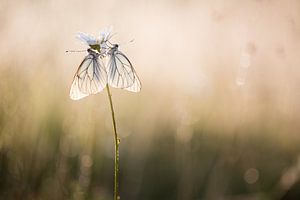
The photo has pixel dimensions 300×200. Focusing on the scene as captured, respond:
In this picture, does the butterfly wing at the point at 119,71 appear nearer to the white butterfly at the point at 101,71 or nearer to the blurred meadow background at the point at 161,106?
the white butterfly at the point at 101,71

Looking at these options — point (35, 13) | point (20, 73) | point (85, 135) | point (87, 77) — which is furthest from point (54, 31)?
point (87, 77)

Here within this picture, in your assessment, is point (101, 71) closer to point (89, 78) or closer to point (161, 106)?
point (89, 78)

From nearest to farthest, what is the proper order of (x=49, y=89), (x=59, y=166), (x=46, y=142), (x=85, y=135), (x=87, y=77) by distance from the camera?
(x=87, y=77)
(x=59, y=166)
(x=85, y=135)
(x=46, y=142)
(x=49, y=89)

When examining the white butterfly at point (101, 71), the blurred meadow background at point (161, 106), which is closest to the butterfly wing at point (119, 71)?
the white butterfly at point (101, 71)

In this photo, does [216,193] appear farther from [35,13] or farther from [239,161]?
[35,13]

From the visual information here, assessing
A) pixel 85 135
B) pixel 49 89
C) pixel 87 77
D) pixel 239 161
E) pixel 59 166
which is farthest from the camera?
pixel 49 89

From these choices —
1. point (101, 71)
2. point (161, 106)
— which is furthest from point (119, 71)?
point (161, 106)

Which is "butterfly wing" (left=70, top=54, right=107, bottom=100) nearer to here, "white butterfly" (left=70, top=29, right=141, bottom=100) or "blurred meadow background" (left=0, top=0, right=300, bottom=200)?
"white butterfly" (left=70, top=29, right=141, bottom=100)
